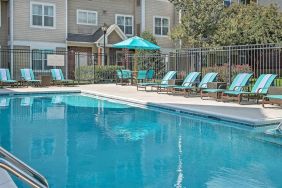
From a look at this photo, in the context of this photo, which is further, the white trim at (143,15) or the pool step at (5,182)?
the white trim at (143,15)

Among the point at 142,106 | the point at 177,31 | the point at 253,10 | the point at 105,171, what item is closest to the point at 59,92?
the point at 142,106

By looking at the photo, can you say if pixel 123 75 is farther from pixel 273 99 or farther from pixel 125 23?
pixel 273 99

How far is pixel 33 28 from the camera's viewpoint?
2498cm

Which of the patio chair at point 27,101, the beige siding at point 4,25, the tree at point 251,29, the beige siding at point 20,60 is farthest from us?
the beige siding at point 4,25

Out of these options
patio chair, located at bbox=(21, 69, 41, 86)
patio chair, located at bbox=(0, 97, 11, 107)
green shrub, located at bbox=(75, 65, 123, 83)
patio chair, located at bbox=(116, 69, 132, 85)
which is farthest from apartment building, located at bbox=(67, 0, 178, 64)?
patio chair, located at bbox=(0, 97, 11, 107)

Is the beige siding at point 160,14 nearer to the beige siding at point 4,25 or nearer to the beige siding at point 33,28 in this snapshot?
the beige siding at point 33,28

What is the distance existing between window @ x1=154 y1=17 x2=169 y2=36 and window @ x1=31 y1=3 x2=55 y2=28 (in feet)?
26.1

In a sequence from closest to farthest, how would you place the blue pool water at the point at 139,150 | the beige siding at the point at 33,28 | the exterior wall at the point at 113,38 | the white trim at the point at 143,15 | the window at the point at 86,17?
the blue pool water at the point at 139,150 < the beige siding at the point at 33,28 < the exterior wall at the point at 113,38 < the window at the point at 86,17 < the white trim at the point at 143,15

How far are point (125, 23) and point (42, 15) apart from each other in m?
6.31

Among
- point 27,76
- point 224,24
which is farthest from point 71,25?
point 224,24

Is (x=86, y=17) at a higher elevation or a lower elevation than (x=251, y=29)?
higher

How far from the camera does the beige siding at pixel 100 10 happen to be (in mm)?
26672

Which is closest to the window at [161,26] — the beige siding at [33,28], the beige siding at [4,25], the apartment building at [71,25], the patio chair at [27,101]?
the apartment building at [71,25]

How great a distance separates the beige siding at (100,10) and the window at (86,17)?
0.22 m
